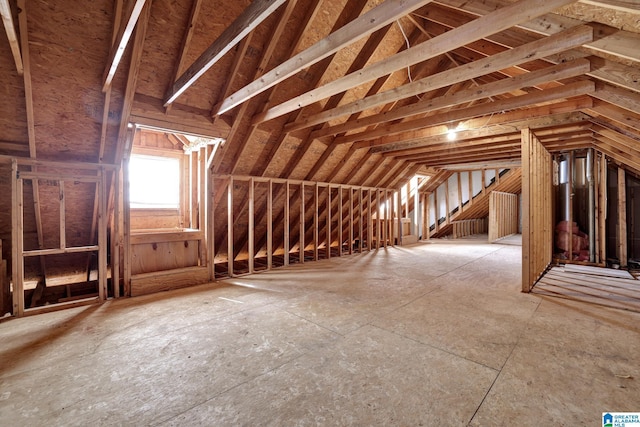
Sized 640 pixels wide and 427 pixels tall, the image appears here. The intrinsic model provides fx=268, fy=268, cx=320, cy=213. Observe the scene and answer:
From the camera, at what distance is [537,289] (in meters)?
4.00

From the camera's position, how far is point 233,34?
2195mm

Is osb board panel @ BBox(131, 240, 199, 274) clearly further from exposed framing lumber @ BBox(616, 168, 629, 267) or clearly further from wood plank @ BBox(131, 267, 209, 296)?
exposed framing lumber @ BBox(616, 168, 629, 267)

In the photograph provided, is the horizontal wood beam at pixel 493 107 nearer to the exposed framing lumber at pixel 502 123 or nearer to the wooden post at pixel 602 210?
the exposed framing lumber at pixel 502 123

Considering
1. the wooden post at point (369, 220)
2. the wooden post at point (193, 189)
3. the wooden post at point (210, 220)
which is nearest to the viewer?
the wooden post at point (210, 220)

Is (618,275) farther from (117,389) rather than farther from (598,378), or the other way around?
(117,389)

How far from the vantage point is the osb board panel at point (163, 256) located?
4137mm

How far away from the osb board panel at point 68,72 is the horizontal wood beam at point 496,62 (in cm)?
290

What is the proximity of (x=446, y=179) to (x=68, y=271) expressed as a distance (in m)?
11.1

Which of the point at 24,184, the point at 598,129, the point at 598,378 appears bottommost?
the point at 598,378

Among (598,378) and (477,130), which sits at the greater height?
(477,130)

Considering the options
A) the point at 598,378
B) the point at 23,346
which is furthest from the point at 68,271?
the point at 598,378

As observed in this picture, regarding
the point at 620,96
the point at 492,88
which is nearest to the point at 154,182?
the point at 492,88

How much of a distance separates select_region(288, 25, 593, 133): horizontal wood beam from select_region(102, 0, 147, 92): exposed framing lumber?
2.49 metres
